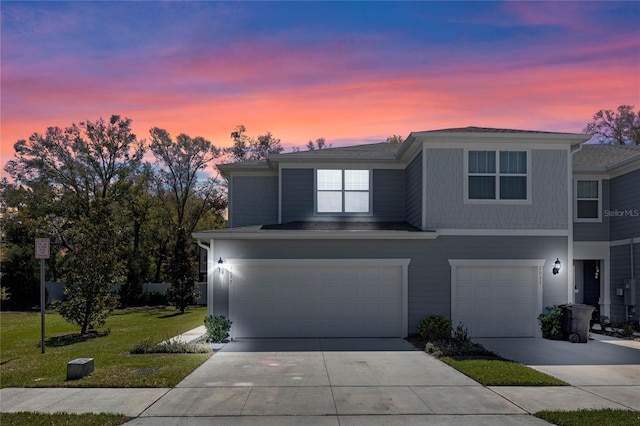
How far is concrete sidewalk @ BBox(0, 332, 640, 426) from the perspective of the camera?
800cm

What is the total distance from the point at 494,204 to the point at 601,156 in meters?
6.66

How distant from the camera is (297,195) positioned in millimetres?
19109

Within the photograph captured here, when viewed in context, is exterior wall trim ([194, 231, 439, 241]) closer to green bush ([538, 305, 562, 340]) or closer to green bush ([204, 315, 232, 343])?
green bush ([204, 315, 232, 343])

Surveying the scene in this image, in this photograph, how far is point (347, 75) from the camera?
1689cm

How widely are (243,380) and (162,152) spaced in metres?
34.3

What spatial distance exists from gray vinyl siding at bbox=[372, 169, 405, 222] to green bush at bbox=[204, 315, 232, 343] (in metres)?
6.11

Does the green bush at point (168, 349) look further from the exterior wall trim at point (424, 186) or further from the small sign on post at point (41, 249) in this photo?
the exterior wall trim at point (424, 186)

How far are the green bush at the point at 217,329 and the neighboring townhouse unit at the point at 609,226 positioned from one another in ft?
38.0

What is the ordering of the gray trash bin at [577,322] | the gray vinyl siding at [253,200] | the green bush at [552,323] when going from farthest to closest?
the gray vinyl siding at [253,200]
the green bush at [552,323]
the gray trash bin at [577,322]

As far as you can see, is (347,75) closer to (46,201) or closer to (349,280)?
(349,280)

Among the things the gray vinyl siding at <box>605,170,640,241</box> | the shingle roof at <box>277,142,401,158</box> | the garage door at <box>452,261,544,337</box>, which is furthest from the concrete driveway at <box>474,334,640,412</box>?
the shingle roof at <box>277,142,401,158</box>

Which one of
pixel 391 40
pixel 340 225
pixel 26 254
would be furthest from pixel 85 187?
pixel 391 40

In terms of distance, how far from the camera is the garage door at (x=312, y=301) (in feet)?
52.9

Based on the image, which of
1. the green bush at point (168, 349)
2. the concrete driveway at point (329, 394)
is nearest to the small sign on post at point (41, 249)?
the green bush at point (168, 349)
